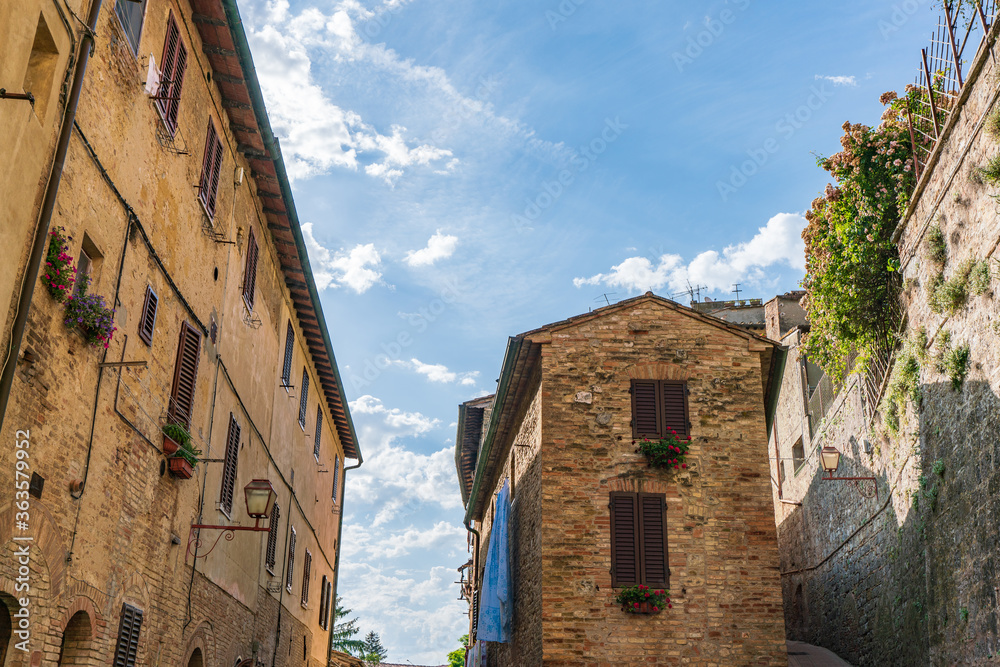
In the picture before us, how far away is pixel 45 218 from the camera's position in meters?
6.94

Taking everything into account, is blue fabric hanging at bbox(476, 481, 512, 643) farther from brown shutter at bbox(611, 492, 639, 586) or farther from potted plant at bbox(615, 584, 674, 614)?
potted plant at bbox(615, 584, 674, 614)

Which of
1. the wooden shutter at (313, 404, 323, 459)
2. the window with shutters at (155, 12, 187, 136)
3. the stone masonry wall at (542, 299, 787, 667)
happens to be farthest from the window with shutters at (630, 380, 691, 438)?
the wooden shutter at (313, 404, 323, 459)

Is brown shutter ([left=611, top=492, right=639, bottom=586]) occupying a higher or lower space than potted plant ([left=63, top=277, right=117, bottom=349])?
lower

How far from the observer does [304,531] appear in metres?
19.9

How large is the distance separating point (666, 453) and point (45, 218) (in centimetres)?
1046

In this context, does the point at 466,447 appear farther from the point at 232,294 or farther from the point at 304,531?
the point at 232,294

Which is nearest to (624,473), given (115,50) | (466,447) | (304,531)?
(304,531)

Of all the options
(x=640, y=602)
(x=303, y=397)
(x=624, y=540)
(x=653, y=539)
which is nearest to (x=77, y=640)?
(x=640, y=602)

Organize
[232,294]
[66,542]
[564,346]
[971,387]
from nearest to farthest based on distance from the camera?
[66,542], [971,387], [232,294], [564,346]

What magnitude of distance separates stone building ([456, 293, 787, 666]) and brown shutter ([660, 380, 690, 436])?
24 millimetres

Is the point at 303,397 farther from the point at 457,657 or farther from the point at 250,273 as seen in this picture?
the point at 457,657

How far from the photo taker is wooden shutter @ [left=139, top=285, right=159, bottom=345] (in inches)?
362

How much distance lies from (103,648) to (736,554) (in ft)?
32.1

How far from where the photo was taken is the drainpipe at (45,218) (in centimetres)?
639
